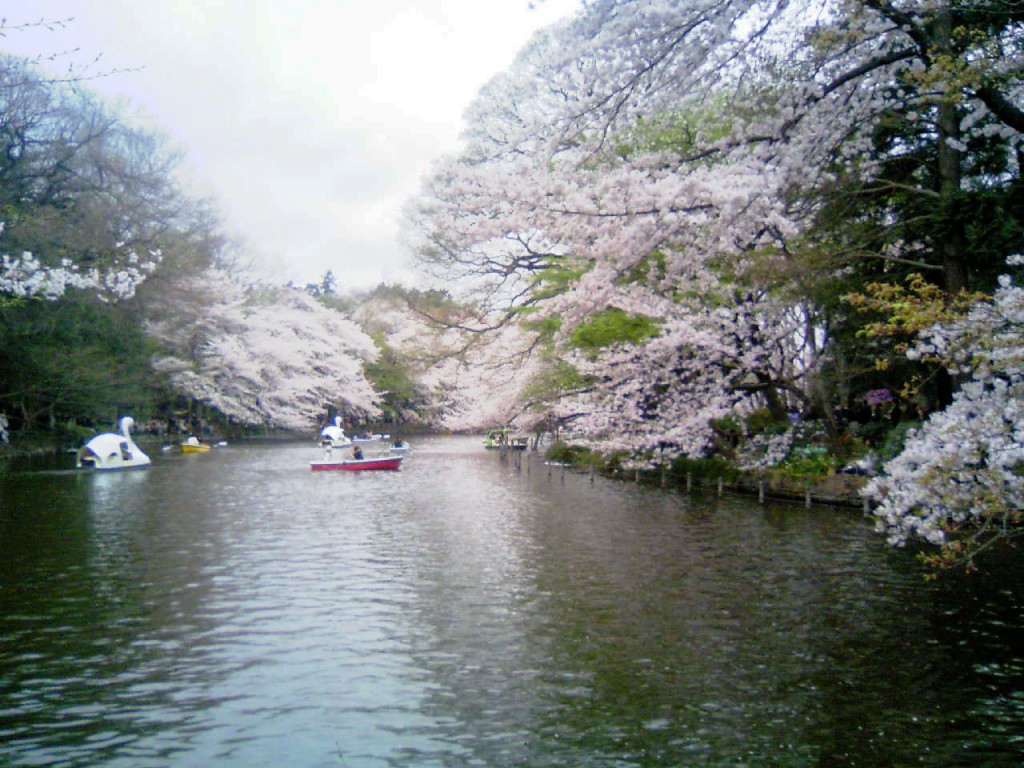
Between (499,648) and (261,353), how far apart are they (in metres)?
51.8

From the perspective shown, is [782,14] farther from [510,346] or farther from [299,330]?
[299,330]

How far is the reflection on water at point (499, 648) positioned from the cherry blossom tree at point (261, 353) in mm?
30236

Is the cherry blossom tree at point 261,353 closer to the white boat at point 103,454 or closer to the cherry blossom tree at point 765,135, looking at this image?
the white boat at point 103,454

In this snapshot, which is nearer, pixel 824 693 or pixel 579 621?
pixel 824 693

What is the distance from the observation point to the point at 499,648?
31.8 ft

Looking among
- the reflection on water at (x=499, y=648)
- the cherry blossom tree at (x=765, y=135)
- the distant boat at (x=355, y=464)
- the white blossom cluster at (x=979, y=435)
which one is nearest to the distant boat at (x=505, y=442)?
the distant boat at (x=355, y=464)

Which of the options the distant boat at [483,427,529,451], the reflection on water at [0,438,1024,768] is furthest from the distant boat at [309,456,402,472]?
A: the reflection on water at [0,438,1024,768]

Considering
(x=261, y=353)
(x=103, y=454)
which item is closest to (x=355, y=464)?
(x=103, y=454)

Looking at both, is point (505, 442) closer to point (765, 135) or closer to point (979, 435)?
point (765, 135)

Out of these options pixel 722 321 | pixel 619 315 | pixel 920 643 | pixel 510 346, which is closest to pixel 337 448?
pixel 510 346

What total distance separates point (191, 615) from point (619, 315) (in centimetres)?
1741

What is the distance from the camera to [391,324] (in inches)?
3184

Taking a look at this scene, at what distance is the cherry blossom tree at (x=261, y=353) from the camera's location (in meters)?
52.4

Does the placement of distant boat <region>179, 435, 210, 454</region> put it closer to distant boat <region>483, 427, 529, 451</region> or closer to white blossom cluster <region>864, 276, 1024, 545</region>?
distant boat <region>483, 427, 529, 451</region>
